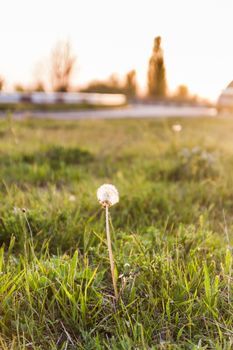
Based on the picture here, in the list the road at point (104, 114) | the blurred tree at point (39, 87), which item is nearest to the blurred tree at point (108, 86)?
the blurred tree at point (39, 87)

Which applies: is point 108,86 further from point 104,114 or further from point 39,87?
point 104,114

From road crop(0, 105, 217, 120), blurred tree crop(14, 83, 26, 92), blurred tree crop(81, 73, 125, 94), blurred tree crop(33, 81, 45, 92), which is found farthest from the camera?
blurred tree crop(81, 73, 125, 94)

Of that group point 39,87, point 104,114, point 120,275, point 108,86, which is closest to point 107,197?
point 120,275

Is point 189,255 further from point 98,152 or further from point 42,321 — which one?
point 98,152

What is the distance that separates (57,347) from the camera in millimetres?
1476

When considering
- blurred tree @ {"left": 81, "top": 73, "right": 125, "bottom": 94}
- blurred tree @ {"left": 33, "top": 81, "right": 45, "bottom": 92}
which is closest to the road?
blurred tree @ {"left": 33, "top": 81, "right": 45, "bottom": 92}

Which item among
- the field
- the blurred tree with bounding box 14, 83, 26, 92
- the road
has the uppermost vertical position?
the blurred tree with bounding box 14, 83, 26, 92

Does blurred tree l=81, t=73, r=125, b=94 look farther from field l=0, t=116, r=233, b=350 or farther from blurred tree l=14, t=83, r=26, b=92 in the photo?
field l=0, t=116, r=233, b=350

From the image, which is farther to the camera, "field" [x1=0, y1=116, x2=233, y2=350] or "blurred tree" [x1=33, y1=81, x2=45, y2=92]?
"blurred tree" [x1=33, y1=81, x2=45, y2=92]

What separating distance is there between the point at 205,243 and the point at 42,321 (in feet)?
3.29

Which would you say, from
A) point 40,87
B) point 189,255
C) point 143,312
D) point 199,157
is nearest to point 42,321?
point 143,312

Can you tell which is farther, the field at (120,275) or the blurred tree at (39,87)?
the blurred tree at (39,87)

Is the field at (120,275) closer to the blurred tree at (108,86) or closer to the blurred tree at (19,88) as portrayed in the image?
the blurred tree at (19,88)

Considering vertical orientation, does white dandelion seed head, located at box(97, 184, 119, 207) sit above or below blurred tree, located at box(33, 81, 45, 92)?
below
